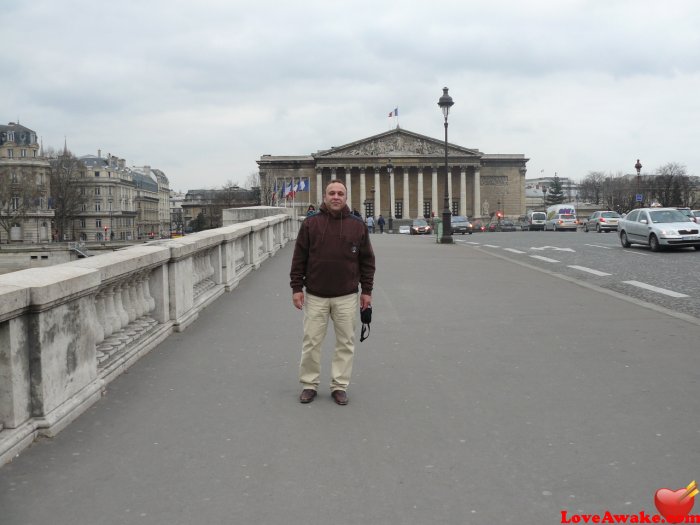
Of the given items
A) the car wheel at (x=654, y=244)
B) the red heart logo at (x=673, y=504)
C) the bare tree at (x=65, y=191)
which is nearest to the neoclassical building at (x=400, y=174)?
the bare tree at (x=65, y=191)

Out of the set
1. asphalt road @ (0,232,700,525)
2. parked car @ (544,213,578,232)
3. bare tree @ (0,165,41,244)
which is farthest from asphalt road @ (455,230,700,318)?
bare tree @ (0,165,41,244)

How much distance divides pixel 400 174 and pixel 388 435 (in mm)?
109558

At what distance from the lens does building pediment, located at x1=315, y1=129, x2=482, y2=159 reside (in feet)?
368

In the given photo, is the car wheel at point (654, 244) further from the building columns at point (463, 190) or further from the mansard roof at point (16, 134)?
the mansard roof at point (16, 134)

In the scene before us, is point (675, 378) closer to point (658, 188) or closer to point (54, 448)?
point (54, 448)

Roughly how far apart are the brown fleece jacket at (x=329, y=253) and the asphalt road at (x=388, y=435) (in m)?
0.93

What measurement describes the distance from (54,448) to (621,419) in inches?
152

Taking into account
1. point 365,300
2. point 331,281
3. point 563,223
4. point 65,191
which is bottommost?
point 563,223

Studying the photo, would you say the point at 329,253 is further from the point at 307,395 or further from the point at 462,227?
the point at 462,227

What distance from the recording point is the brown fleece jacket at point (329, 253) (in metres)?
5.95

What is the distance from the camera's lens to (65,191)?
111500 mm

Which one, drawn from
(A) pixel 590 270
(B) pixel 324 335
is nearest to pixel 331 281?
(B) pixel 324 335

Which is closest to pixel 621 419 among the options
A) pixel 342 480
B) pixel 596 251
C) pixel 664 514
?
pixel 664 514

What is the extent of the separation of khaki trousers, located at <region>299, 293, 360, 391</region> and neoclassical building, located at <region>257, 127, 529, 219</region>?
103984mm
